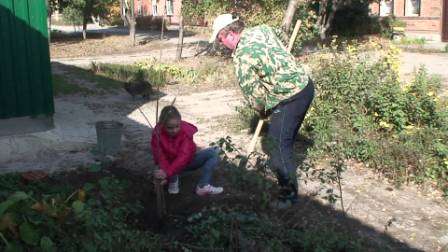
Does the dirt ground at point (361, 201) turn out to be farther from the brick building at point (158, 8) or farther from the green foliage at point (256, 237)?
the brick building at point (158, 8)

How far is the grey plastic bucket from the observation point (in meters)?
6.07

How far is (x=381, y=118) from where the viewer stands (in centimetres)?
658

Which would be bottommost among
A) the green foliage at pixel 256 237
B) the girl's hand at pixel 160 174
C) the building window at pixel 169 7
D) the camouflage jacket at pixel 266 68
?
the green foliage at pixel 256 237

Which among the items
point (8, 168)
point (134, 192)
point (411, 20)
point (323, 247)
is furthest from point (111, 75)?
point (411, 20)

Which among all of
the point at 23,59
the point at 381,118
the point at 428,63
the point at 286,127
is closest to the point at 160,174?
the point at 286,127

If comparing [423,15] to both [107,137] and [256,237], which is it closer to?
[107,137]

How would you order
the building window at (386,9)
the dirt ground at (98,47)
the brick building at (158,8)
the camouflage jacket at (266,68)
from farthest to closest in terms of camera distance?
the brick building at (158,8) < the building window at (386,9) < the dirt ground at (98,47) < the camouflage jacket at (266,68)

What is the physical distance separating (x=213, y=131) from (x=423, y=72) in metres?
2.88

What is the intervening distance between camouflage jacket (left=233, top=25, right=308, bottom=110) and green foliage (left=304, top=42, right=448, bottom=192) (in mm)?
1852

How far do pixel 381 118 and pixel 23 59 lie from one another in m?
4.43

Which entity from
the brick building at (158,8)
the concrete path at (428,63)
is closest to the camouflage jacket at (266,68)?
the concrete path at (428,63)

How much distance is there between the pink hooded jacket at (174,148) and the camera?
484 cm

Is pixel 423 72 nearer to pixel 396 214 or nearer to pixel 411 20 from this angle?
pixel 396 214

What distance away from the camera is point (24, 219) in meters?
2.82
